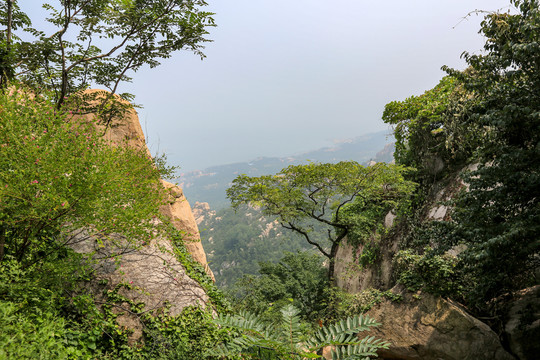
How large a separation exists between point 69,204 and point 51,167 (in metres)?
0.56

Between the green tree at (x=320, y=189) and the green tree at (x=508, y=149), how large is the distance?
5.65 metres

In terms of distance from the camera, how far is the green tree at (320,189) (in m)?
11.0

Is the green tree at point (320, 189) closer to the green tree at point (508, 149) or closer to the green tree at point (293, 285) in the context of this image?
the green tree at point (293, 285)

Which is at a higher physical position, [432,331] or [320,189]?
[320,189]

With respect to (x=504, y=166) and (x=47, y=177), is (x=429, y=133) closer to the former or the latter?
(x=504, y=166)

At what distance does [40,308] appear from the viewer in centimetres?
404

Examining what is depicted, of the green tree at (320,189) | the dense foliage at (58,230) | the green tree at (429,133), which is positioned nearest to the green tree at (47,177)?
the dense foliage at (58,230)

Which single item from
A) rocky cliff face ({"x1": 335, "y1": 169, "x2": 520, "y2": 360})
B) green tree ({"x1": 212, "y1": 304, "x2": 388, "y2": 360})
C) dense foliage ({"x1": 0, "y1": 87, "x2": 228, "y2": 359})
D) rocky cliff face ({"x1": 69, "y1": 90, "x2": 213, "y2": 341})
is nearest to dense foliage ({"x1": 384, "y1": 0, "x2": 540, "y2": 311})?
rocky cliff face ({"x1": 335, "y1": 169, "x2": 520, "y2": 360})

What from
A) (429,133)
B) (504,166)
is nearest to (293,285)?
(429,133)

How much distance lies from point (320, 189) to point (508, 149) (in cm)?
782

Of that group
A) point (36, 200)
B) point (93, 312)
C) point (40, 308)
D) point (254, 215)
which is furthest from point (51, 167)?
point (254, 215)

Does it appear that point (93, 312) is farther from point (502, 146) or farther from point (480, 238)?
point (502, 146)

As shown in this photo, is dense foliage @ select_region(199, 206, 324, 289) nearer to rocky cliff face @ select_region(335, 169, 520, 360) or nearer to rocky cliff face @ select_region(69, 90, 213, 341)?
rocky cliff face @ select_region(335, 169, 520, 360)

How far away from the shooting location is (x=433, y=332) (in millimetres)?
6363
